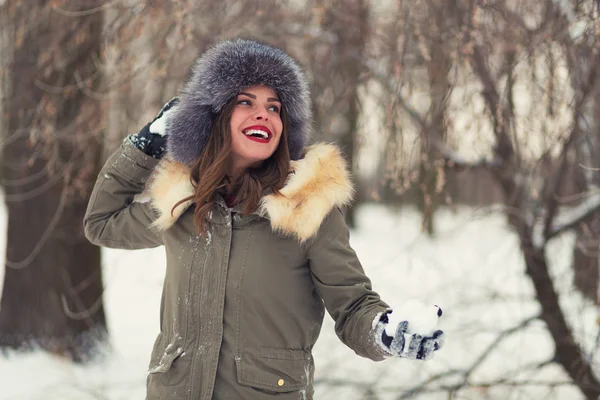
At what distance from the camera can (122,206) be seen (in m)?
2.32

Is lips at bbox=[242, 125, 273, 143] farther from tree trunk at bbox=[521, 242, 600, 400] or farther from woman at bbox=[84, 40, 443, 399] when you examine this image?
tree trunk at bbox=[521, 242, 600, 400]

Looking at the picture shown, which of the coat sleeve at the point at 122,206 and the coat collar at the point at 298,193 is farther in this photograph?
the coat sleeve at the point at 122,206

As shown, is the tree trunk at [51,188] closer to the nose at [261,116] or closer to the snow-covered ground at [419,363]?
the snow-covered ground at [419,363]

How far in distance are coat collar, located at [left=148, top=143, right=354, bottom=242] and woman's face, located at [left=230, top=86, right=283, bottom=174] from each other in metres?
0.11

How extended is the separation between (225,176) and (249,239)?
24 centimetres

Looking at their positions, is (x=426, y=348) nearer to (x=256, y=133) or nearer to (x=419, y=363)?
(x=256, y=133)

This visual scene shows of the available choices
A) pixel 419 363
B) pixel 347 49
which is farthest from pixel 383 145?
pixel 419 363

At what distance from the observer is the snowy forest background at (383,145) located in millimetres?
3539

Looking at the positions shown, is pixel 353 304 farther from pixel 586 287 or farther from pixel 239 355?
pixel 586 287

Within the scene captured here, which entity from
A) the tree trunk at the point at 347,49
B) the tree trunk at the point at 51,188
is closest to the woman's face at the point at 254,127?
the tree trunk at the point at 347,49

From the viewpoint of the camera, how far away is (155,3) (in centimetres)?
358

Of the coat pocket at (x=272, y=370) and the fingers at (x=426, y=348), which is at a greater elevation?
the fingers at (x=426, y=348)

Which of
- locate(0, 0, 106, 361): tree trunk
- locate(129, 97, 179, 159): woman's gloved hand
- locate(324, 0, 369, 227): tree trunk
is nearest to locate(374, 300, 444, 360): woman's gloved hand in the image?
locate(129, 97, 179, 159): woman's gloved hand

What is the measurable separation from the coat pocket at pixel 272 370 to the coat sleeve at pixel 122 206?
0.54 m
